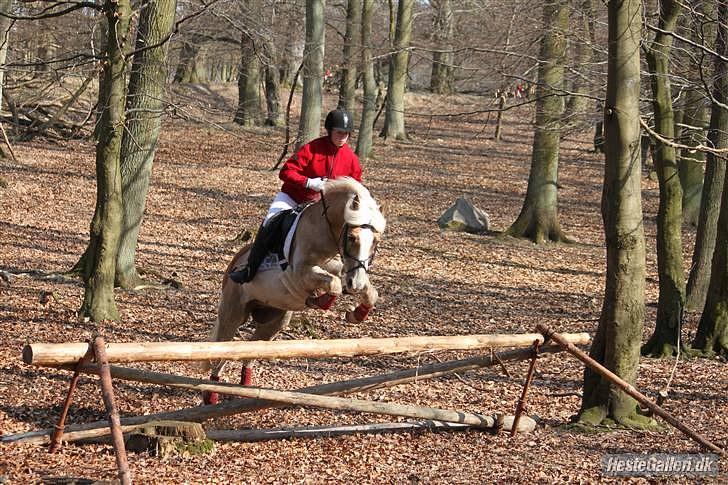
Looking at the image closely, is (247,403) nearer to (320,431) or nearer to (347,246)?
(320,431)

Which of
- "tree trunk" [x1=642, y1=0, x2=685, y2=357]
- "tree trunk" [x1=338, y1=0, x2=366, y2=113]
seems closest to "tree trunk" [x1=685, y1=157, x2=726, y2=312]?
"tree trunk" [x1=642, y1=0, x2=685, y2=357]

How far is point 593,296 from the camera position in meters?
16.8

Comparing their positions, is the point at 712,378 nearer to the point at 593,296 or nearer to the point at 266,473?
the point at 593,296

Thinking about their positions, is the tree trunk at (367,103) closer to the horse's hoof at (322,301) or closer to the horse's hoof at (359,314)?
the horse's hoof at (322,301)

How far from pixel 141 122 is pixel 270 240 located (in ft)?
18.3

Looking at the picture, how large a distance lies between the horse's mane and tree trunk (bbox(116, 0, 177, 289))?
5375 mm

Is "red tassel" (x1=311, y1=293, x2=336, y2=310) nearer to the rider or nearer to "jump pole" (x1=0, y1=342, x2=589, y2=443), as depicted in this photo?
"jump pole" (x1=0, y1=342, x2=589, y2=443)

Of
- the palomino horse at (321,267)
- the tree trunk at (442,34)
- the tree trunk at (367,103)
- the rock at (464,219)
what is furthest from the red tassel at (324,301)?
the tree trunk at (442,34)

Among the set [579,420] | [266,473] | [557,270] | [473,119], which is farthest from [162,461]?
[473,119]

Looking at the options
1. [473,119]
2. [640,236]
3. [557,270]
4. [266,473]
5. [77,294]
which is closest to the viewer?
[266,473]

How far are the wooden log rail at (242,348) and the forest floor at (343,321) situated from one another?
87cm

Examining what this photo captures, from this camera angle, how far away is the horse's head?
7.88 meters

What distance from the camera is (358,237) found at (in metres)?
7.89

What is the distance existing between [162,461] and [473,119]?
158 ft
